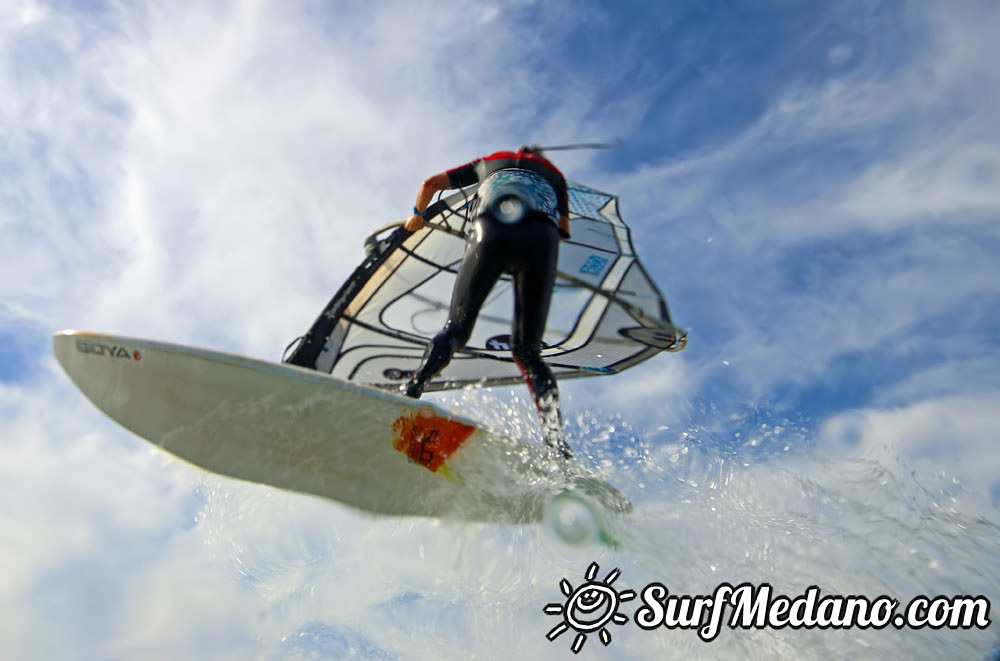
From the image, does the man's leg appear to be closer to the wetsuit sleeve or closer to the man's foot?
the man's foot

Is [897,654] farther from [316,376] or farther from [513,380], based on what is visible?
[513,380]

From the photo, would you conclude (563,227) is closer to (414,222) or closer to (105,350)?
(414,222)

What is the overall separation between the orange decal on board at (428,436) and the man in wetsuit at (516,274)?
7.2 inches

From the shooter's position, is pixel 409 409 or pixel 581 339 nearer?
pixel 409 409

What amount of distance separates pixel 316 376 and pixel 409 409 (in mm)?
597

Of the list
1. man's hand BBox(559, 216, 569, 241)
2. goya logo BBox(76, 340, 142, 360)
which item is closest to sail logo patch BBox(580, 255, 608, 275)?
man's hand BBox(559, 216, 569, 241)

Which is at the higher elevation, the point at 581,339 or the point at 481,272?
the point at 581,339

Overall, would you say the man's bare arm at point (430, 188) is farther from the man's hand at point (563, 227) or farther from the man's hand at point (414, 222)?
the man's hand at point (563, 227)

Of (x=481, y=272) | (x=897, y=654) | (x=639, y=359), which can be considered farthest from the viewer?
(x=639, y=359)

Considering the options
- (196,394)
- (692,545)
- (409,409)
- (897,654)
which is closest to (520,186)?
(409,409)

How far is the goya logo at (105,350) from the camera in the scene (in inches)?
134

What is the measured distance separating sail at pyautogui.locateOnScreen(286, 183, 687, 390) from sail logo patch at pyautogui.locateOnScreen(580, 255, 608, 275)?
0.01m

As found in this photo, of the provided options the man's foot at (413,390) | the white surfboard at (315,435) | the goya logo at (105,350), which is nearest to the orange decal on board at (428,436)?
the white surfboard at (315,435)

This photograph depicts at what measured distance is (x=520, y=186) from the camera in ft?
13.4
